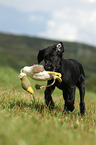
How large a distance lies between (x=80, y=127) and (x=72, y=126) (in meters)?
0.21

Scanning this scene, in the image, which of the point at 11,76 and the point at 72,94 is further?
the point at 11,76

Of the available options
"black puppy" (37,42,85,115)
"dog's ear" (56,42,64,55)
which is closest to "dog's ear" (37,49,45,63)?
"black puppy" (37,42,85,115)

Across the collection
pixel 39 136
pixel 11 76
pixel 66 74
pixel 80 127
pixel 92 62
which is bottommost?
pixel 92 62

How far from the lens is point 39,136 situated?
8.58ft

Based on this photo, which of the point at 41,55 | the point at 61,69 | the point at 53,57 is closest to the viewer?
the point at 53,57

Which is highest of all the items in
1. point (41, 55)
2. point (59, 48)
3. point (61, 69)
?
point (59, 48)

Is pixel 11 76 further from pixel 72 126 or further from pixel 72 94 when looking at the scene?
pixel 72 126

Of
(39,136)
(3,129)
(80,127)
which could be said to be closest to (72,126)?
(80,127)

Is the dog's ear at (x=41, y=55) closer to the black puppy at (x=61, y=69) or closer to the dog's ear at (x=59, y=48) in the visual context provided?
the black puppy at (x=61, y=69)

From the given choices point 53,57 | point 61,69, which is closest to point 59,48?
point 53,57

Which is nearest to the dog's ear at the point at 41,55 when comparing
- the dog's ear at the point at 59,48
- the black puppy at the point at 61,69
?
the black puppy at the point at 61,69

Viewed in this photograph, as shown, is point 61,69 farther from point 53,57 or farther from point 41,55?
point 41,55

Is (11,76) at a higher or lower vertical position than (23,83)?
lower

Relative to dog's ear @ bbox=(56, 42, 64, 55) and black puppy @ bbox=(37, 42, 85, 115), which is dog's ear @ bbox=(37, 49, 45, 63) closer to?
black puppy @ bbox=(37, 42, 85, 115)
